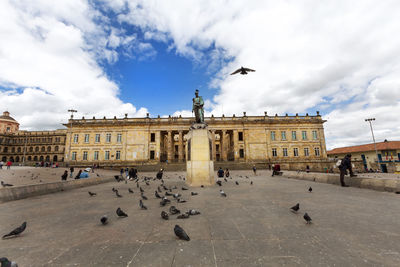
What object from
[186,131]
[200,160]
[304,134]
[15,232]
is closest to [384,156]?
[304,134]

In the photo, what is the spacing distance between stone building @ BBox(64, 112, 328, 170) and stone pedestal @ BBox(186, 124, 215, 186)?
30187mm

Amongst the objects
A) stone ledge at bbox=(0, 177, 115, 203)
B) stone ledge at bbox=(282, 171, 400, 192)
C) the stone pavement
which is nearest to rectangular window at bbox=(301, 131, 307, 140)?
stone ledge at bbox=(282, 171, 400, 192)

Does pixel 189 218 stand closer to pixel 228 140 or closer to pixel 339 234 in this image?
pixel 339 234

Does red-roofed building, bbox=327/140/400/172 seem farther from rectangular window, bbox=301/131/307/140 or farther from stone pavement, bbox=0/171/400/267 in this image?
stone pavement, bbox=0/171/400/267

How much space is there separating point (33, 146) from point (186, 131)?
57.3m

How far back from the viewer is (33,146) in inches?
2394

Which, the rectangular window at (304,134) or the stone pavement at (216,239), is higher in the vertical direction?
the rectangular window at (304,134)

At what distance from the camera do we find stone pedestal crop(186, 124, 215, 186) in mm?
9734

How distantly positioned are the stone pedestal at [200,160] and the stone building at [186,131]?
30.2m

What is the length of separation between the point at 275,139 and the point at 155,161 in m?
27.7

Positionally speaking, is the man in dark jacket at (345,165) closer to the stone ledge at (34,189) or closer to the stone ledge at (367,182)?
the stone ledge at (367,182)

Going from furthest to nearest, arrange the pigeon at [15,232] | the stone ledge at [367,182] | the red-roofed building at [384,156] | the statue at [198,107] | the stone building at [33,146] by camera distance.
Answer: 1. the stone building at [33,146]
2. the red-roofed building at [384,156]
3. the statue at [198,107]
4. the stone ledge at [367,182]
5. the pigeon at [15,232]

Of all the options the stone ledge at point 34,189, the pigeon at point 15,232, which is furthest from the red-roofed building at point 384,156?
the pigeon at point 15,232

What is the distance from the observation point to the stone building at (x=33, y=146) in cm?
5972
